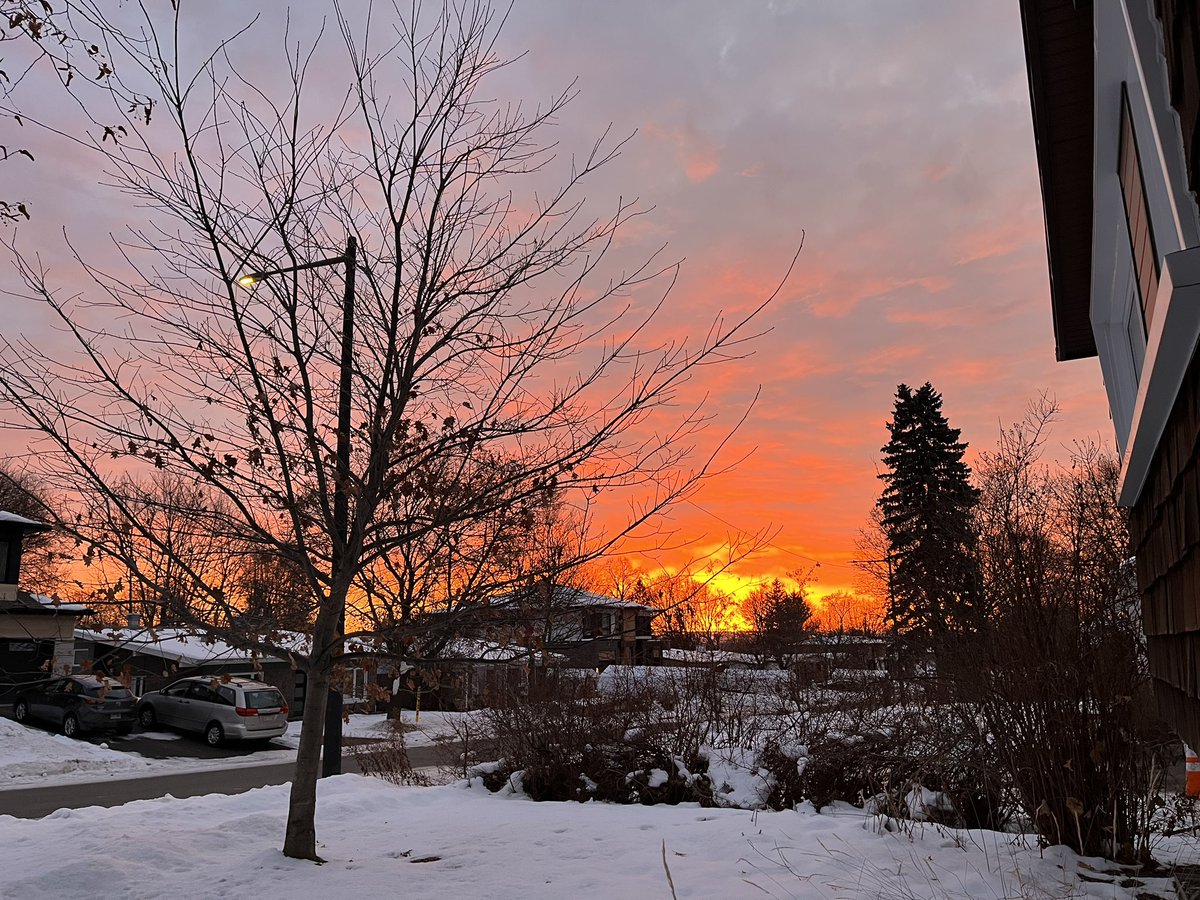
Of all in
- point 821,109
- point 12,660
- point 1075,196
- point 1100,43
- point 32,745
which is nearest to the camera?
point 1100,43

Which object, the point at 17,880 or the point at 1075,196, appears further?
the point at 1075,196

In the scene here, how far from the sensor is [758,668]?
41.7ft

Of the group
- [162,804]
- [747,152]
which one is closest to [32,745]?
[162,804]

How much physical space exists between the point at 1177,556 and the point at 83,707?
24451mm

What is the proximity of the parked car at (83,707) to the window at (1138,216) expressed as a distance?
23.2m

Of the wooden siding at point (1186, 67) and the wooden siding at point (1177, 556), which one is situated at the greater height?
the wooden siding at point (1186, 67)

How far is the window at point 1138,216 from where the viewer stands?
11.9ft

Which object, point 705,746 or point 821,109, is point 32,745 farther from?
point 821,109

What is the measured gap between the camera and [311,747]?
586 cm

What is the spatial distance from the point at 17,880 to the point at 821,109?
9.15 metres

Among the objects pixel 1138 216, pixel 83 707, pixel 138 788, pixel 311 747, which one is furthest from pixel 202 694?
pixel 1138 216

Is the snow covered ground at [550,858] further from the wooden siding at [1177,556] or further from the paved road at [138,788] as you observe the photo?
the paved road at [138,788]

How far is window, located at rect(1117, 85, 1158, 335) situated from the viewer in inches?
143

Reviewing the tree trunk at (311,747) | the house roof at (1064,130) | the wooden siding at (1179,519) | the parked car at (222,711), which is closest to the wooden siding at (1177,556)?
the wooden siding at (1179,519)
